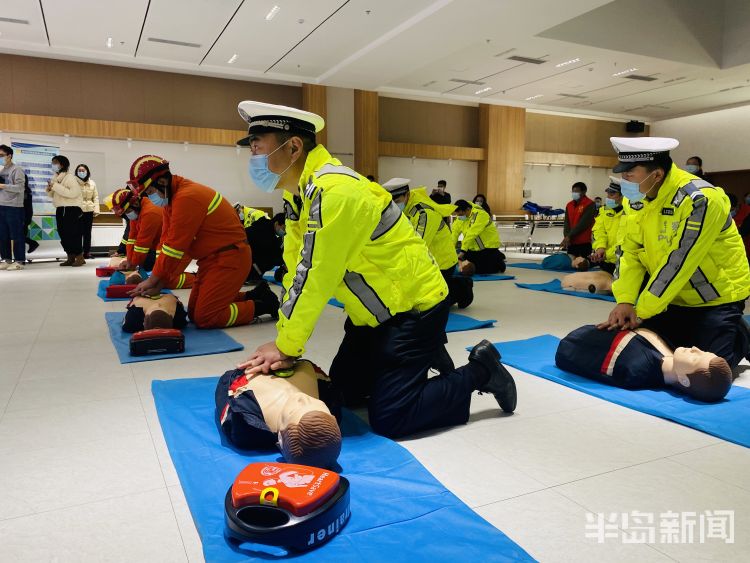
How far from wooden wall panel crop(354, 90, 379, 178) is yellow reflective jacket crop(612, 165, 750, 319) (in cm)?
1095

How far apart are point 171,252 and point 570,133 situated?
52.5 ft

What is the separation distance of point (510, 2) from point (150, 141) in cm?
800

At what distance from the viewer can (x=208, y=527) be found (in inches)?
63.5

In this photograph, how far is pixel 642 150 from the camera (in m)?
3.03

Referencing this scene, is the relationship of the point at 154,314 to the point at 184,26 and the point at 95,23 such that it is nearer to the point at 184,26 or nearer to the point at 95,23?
the point at 184,26

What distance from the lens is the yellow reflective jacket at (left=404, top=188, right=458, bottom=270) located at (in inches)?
209

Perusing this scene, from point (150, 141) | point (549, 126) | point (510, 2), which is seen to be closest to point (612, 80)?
point (549, 126)

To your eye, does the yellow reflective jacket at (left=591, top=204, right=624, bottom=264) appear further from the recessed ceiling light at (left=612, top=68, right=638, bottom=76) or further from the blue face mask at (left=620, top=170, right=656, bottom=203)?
the recessed ceiling light at (left=612, top=68, right=638, bottom=76)

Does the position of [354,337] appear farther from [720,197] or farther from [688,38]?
[688,38]

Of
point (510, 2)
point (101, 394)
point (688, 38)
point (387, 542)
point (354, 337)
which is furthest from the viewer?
point (688, 38)

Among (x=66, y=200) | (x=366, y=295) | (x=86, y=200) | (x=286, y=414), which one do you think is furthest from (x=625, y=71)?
(x=286, y=414)

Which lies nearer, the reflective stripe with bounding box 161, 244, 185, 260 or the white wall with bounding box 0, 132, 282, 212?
the reflective stripe with bounding box 161, 244, 185, 260

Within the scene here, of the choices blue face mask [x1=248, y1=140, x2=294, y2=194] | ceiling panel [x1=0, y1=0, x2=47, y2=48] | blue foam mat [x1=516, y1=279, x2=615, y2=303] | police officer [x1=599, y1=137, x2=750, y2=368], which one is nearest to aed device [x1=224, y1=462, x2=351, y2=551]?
blue face mask [x1=248, y1=140, x2=294, y2=194]

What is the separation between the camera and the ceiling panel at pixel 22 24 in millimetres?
8594
